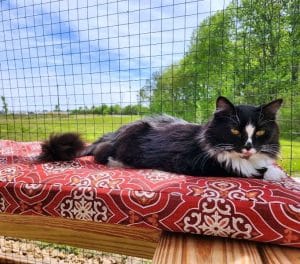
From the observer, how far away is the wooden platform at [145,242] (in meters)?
0.63

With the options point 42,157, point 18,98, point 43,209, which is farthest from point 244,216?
point 18,98

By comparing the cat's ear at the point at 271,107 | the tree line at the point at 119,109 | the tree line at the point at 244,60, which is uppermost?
the tree line at the point at 244,60

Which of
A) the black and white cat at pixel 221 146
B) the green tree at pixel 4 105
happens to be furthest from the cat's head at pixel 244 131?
the green tree at pixel 4 105

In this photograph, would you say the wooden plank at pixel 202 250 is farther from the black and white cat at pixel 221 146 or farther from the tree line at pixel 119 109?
the tree line at pixel 119 109

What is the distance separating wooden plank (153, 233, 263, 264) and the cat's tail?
2.45 ft

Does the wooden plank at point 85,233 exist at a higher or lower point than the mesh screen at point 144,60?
lower

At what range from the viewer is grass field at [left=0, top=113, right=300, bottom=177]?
4.91 ft

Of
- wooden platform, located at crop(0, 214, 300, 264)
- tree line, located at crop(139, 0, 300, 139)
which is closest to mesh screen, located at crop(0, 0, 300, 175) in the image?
tree line, located at crop(139, 0, 300, 139)

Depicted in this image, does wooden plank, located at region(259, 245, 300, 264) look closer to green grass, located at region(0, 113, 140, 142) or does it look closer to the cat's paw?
the cat's paw

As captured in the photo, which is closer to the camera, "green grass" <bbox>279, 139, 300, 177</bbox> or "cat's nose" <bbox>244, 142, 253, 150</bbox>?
"cat's nose" <bbox>244, 142, 253, 150</bbox>

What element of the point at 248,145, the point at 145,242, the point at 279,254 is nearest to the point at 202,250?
the point at 279,254

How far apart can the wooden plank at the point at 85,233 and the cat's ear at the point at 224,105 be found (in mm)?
479

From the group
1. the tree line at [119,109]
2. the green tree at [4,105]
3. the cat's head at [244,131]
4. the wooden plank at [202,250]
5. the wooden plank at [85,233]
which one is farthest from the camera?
the green tree at [4,105]

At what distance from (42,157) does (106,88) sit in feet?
1.84
